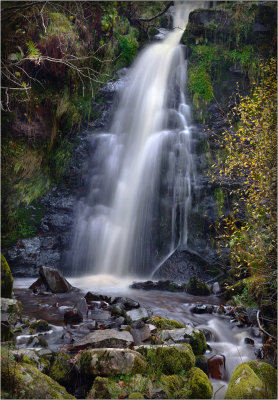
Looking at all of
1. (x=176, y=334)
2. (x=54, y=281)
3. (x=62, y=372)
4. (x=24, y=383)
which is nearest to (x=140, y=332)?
(x=176, y=334)

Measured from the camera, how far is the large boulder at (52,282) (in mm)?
7750

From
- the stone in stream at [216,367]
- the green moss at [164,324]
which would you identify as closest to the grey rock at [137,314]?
the green moss at [164,324]

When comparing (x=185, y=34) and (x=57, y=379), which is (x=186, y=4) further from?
(x=57, y=379)

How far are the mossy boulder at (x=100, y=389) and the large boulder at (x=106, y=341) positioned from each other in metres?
0.65

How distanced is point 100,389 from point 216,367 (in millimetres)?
1801

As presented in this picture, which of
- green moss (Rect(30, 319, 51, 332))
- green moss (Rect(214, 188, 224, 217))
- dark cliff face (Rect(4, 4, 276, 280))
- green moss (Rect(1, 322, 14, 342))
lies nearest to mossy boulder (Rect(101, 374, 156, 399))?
green moss (Rect(1, 322, 14, 342))

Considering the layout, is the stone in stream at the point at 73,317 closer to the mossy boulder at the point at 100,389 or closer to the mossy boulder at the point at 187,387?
the mossy boulder at the point at 100,389

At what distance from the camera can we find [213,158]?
10.8m

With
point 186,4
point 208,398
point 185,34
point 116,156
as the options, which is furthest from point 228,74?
point 208,398

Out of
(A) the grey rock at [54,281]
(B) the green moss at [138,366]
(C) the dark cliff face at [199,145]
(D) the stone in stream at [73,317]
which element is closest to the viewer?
(B) the green moss at [138,366]

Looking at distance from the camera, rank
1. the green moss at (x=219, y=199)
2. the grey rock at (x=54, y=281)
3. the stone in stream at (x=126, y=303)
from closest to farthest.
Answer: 1. the stone in stream at (x=126, y=303)
2. the grey rock at (x=54, y=281)
3. the green moss at (x=219, y=199)

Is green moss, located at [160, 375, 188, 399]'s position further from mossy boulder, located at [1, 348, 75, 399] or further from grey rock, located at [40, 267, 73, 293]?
grey rock, located at [40, 267, 73, 293]

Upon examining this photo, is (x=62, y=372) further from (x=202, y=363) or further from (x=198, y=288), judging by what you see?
(x=198, y=288)

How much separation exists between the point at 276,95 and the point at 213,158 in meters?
6.20
